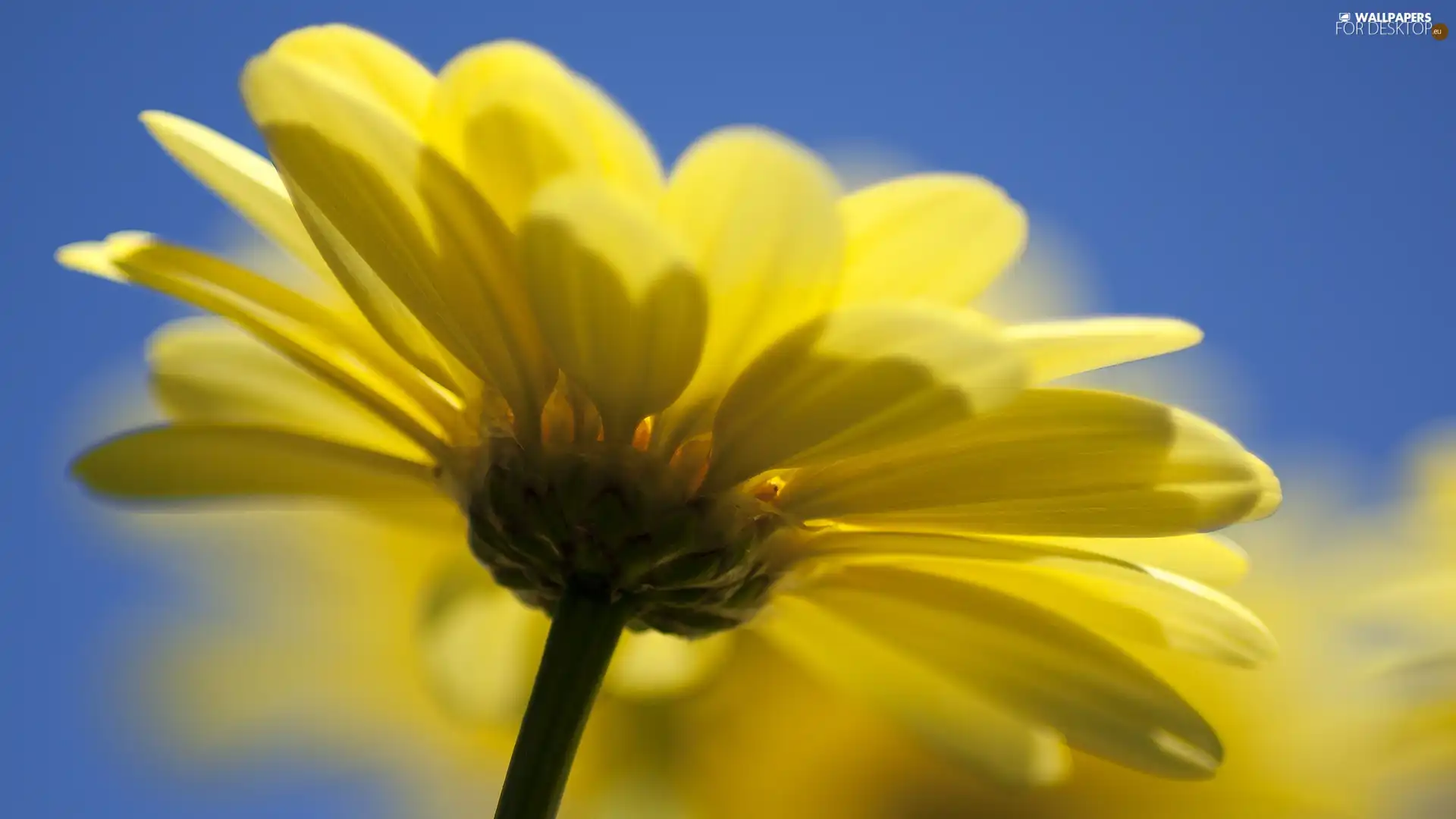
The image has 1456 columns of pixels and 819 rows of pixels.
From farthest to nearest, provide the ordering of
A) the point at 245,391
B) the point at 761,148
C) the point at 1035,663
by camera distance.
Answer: the point at 245,391 → the point at 1035,663 → the point at 761,148

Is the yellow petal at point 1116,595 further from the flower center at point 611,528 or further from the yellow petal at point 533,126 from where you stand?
the yellow petal at point 533,126

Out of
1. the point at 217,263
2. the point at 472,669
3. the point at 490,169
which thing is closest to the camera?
the point at 490,169

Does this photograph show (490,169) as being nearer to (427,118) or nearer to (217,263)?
(427,118)

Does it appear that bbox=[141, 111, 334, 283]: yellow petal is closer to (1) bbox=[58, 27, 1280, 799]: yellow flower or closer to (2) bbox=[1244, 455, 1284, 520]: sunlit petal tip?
(1) bbox=[58, 27, 1280, 799]: yellow flower

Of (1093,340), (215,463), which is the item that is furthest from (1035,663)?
(215,463)

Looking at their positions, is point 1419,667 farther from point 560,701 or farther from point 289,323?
point 289,323

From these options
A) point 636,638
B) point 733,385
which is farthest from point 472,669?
point 733,385

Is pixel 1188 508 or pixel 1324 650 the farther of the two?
pixel 1324 650
